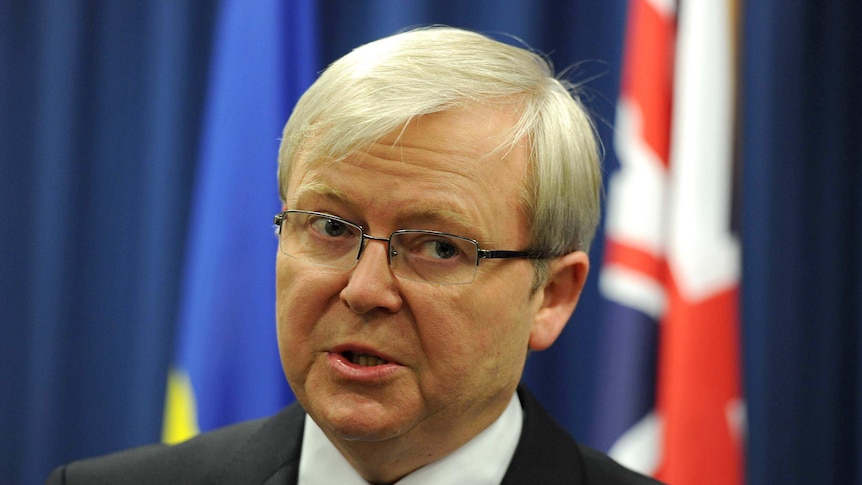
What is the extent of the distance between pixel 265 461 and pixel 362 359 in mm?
371

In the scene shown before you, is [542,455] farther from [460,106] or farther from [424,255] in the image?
[460,106]

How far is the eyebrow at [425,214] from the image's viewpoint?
145 cm

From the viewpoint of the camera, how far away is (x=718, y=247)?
2.33 metres

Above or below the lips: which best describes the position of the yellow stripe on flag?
below

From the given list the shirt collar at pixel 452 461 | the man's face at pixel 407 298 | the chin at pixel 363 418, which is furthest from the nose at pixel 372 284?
the shirt collar at pixel 452 461

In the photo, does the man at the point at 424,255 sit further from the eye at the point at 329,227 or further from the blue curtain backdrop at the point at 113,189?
the blue curtain backdrop at the point at 113,189

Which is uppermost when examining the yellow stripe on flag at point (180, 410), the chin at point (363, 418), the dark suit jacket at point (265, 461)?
the chin at point (363, 418)

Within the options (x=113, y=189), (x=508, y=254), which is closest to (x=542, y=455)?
(x=508, y=254)

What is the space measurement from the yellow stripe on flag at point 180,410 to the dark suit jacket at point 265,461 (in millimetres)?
750

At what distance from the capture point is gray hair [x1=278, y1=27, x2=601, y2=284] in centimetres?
148

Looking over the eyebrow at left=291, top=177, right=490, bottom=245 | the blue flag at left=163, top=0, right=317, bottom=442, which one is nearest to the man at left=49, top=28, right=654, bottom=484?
the eyebrow at left=291, top=177, right=490, bottom=245

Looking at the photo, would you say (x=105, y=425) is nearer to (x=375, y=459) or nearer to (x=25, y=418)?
(x=25, y=418)

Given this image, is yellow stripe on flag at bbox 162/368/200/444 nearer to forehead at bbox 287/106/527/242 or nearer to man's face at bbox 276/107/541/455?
man's face at bbox 276/107/541/455

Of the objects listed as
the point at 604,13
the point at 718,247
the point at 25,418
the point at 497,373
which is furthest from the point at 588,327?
the point at 25,418
